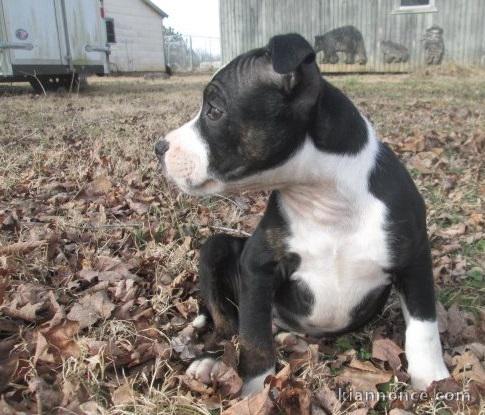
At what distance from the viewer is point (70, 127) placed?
7418mm

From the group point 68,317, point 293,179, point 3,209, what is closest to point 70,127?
point 3,209

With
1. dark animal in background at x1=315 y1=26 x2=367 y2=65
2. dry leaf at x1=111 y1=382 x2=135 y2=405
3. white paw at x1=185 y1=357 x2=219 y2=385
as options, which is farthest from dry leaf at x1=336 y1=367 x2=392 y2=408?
dark animal in background at x1=315 y1=26 x2=367 y2=65

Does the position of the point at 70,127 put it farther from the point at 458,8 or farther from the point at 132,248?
the point at 458,8

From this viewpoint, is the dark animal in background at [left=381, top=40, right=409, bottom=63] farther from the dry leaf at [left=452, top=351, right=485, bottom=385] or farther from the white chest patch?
the dry leaf at [left=452, top=351, right=485, bottom=385]

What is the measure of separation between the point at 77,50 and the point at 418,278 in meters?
12.0

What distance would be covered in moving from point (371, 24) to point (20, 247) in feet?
51.3

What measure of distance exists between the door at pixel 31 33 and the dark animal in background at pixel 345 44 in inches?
319

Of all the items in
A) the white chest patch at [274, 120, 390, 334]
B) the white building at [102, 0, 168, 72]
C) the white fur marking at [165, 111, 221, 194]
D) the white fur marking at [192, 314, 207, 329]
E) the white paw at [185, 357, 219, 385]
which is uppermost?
the white fur marking at [165, 111, 221, 194]

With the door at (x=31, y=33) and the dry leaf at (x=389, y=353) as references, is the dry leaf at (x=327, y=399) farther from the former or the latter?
the door at (x=31, y=33)

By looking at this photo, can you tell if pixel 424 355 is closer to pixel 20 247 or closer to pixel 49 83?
pixel 20 247

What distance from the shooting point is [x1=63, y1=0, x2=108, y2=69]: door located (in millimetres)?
12672

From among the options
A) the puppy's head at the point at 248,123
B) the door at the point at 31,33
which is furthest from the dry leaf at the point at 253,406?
the door at the point at 31,33

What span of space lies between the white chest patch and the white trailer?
30.4 ft

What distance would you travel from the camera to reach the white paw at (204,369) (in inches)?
97.6
